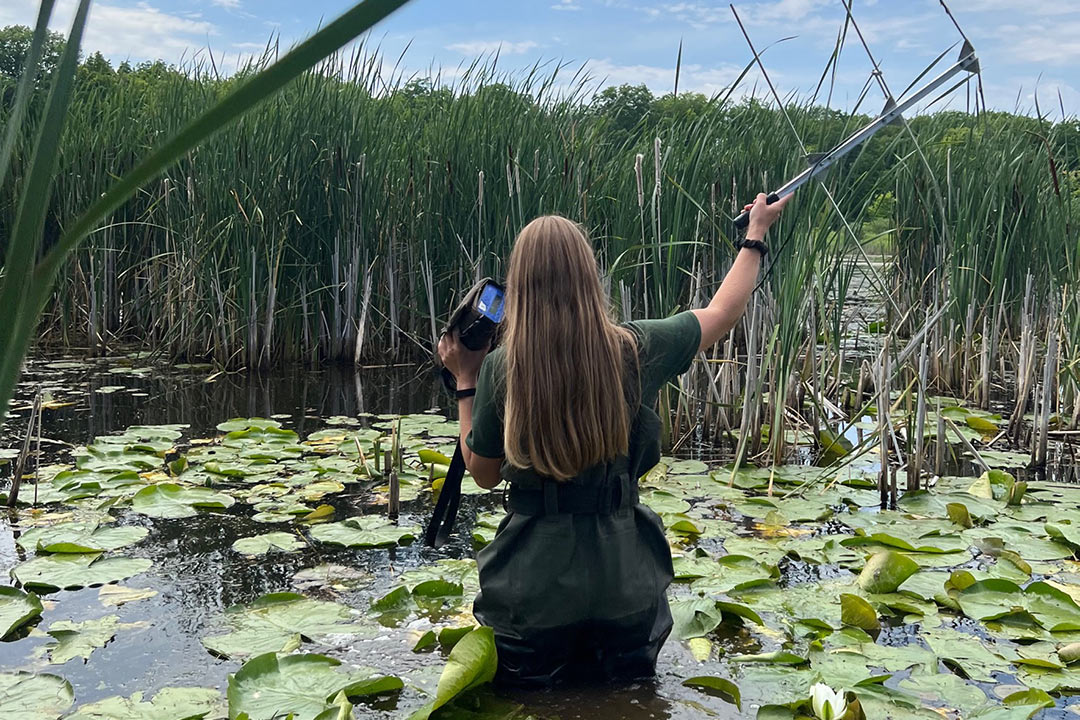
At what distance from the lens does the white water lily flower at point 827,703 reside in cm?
202

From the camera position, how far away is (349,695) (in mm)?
2227

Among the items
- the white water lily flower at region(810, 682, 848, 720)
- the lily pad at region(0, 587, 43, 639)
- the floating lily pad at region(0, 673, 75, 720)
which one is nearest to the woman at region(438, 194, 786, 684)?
the white water lily flower at region(810, 682, 848, 720)

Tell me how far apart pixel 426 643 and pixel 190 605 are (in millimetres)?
804

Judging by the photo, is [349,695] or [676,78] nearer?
[349,695]

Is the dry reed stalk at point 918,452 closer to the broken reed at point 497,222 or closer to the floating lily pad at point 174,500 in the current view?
the broken reed at point 497,222

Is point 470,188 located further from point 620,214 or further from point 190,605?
point 190,605

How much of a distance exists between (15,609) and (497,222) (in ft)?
14.5

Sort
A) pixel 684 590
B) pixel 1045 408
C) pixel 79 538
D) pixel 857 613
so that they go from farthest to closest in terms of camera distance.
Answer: pixel 1045 408 < pixel 79 538 < pixel 684 590 < pixel 857 613

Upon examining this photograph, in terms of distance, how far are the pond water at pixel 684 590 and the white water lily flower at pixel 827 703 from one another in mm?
139

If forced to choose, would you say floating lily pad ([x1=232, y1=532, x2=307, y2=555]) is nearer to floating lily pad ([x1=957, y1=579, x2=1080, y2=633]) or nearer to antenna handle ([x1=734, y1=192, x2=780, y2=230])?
antenna handle ([x1=734, y1=192, x2=780, y2=230])

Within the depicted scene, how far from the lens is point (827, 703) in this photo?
6.71 ft

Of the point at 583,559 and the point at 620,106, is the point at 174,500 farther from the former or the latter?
the point at 620,106

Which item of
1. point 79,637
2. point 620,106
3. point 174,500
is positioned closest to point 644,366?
point 79,637

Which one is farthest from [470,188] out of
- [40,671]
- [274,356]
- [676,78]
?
[40,671]
